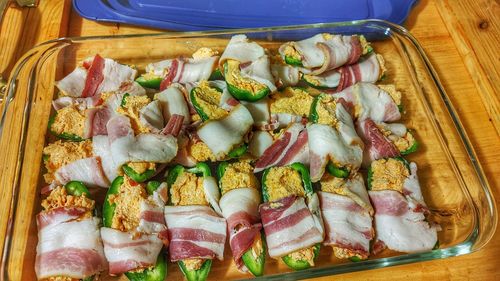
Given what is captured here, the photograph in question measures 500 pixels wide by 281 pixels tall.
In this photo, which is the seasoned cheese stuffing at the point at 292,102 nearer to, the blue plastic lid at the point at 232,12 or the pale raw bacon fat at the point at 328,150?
the pale raw bacon fat at the point at 328,150

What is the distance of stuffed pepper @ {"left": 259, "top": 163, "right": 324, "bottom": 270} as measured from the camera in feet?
4.32

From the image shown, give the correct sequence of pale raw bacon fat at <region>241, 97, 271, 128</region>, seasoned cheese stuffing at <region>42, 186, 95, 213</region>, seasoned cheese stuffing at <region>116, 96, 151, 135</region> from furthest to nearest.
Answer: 1. pale raw bacon fat at <region>241, 97, 271, 128</region>
2. seasoned cheese stuffing at <region>116, 96, 151, 135</region>
3. seasoned cheese stuffing at <region>42, 186, 95, 213</region>

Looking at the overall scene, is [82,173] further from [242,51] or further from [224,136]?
[242,51]

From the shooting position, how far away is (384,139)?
1.58 meters

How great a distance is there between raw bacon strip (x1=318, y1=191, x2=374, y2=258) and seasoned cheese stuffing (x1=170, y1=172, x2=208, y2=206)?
0.37 metres

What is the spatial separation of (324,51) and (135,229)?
2.90 ft

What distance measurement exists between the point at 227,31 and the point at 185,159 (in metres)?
0.53

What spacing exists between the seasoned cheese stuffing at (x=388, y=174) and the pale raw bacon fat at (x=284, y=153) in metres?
0.23

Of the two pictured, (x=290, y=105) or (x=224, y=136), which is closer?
(x=224, y=136)

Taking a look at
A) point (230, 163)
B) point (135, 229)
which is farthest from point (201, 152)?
point (135, 229)

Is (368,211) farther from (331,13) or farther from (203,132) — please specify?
(331,13)

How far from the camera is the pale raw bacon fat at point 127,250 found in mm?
1270

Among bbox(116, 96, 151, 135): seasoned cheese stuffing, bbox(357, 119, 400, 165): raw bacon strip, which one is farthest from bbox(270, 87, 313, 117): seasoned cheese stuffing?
bbox(116, 96, 151, 135): seasoned cheese stuffing

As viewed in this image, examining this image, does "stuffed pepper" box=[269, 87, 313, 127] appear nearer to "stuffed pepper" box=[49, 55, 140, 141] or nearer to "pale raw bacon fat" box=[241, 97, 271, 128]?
"pale raw bacon fat" box=[241, 97, 271, 128]
